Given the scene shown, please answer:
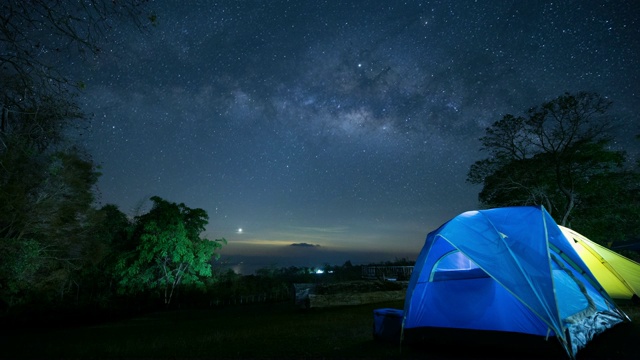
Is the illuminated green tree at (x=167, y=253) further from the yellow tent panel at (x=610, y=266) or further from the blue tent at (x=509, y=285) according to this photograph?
the yellow tent panel at (x=610, y=266)

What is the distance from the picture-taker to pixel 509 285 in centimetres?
494

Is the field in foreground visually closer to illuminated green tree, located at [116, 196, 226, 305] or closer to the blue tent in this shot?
the blue tent

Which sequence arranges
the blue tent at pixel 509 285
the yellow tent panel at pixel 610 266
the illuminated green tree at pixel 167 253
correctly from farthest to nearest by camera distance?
the illuminated green tree at pixel 167 253, the yellow tent panel at pixel 610 266, the blue tent at pixel 509 285

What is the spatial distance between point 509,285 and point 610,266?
6441mm

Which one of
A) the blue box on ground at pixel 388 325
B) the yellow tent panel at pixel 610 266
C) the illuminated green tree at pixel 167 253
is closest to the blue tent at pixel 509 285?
the blue box on ground at pixel 388 325

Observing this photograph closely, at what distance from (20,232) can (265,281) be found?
18.8 m

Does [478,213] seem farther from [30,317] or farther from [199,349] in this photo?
[30,317]

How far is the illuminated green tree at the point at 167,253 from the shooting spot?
21.3 m

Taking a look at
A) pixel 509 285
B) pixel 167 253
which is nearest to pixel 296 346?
pixel 509 285

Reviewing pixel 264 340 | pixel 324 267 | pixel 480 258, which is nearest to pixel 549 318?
pixel 480 258

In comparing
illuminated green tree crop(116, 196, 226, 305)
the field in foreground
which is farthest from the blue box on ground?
illuminated green tree crop(116, 196, 226, 305)

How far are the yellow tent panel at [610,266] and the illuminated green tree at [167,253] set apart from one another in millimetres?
20680

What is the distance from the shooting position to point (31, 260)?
1569 cm

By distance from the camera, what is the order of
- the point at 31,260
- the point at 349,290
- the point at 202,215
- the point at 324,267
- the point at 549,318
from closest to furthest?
the point at 549,318
the point at 349,290
the point at 31,260
the point at 202,215
the point at 324,267
